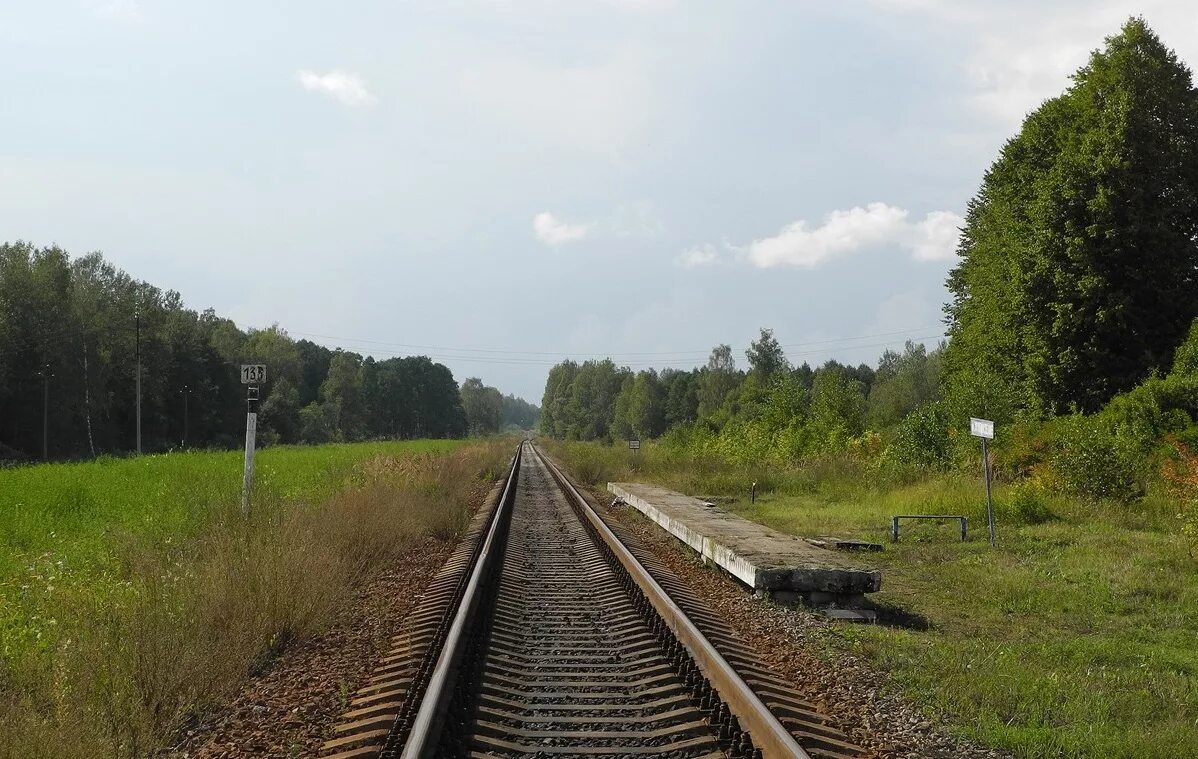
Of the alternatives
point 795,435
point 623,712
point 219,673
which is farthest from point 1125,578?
point 795,435

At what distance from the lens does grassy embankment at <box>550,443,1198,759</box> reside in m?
5.35

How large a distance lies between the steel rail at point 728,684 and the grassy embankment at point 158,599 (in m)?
2.99

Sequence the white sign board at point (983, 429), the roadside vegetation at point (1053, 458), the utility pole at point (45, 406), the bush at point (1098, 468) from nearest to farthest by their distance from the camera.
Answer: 1. the roadside vegetation at point (1053, 458)
2. the white sign board at point (983, 429)
3. the bush at point (1098, 468)
4. the utility pole at point (45, 406)

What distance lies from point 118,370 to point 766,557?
64.0 m

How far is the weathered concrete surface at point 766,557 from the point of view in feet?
30.1

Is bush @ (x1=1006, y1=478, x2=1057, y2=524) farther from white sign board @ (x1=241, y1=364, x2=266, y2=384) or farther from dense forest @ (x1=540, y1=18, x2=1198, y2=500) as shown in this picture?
white sign board @ (x1=241, y1=364, x2=266, y2=384)

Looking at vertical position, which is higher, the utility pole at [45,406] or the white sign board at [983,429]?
the utility pole at [45,406]

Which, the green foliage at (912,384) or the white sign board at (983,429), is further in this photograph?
the green foliage at (912,384)

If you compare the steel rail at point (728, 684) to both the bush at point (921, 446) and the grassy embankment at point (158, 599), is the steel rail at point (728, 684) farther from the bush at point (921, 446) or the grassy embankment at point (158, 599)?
the bush at point (921, 446)

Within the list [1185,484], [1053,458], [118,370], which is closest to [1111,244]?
[1053,458]

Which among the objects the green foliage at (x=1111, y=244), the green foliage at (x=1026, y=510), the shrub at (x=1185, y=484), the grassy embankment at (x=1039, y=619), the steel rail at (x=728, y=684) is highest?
the green foliage at (x=1111, y=244)

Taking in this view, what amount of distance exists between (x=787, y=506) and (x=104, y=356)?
54.3 metres

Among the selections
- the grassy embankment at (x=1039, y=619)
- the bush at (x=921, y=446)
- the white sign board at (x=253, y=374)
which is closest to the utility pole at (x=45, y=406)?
the white sign board at (x=253, y=374)

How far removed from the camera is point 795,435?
115ft
